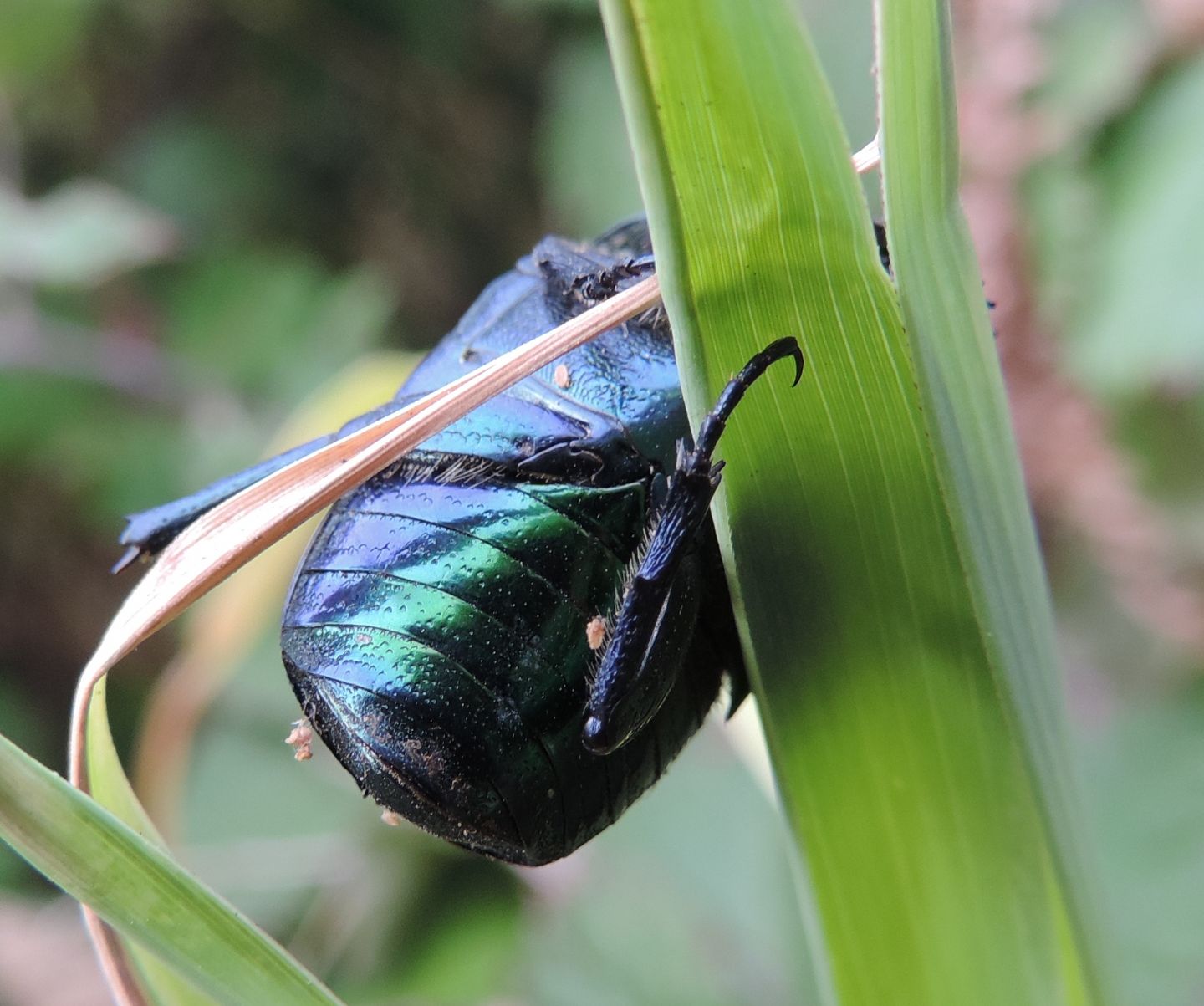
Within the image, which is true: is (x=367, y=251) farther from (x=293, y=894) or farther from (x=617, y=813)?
(x=617, y=813)

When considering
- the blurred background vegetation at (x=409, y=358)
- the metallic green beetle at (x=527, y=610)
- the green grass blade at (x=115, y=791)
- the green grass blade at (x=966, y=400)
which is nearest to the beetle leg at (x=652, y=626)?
the metallic green beetle at (x=527, y=610)

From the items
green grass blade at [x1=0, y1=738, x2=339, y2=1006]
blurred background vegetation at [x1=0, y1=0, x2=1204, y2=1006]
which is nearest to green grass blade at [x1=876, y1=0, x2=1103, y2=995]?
green grass blade at [x1=0, y1=738, x2=339, y2=1006]

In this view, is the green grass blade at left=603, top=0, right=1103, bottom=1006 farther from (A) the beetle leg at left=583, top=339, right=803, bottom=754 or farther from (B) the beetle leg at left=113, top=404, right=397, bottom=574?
(B) the beetle leg at left=113, top=404, right=397, bottom=574

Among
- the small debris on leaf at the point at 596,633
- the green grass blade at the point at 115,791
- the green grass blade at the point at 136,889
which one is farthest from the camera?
the small debris on leaf at the point at 596,633

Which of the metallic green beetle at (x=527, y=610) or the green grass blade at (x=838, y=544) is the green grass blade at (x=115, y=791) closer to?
the metallic green beetle at (x=527, y=610)

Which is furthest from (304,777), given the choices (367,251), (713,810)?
(367,251)

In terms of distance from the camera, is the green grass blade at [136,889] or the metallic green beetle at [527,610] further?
the metallic green beetle at [527,610]
